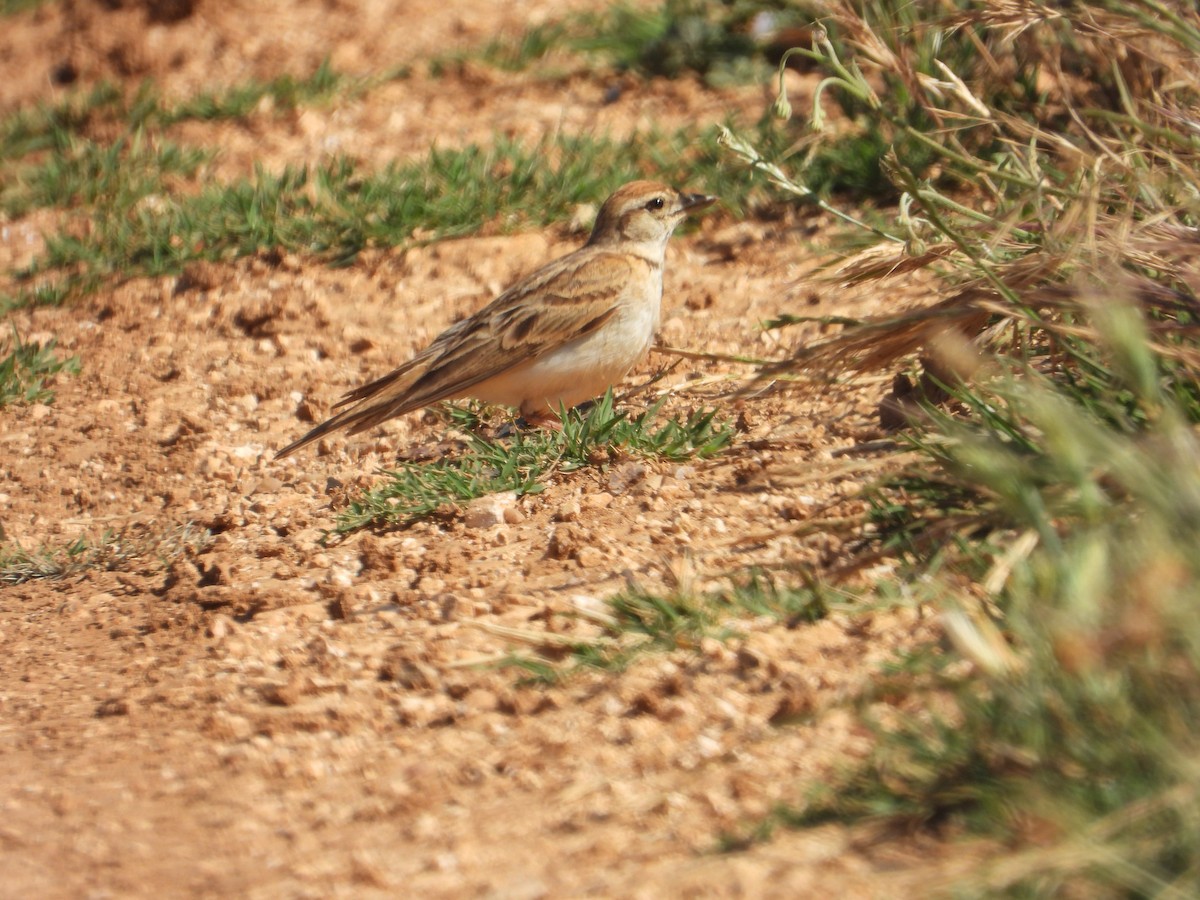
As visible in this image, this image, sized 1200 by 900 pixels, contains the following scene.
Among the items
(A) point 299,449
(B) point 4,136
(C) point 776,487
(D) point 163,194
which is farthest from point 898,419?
(B) point 4,136

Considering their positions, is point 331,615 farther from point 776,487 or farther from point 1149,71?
point 1149,71

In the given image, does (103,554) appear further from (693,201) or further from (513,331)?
(693,201)

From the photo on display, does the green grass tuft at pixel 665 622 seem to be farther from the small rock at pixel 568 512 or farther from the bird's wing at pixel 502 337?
the bird's wing at pixel 502 337

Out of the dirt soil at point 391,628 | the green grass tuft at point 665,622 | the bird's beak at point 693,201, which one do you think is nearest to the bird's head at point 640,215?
the bird's beak at point 693,201

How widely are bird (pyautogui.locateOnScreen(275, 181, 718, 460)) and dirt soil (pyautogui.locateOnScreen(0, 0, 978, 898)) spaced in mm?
255

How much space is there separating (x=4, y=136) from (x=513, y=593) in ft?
19.3

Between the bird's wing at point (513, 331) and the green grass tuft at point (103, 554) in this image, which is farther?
the bird's wing at point (513, 331)

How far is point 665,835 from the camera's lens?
10.2 feet

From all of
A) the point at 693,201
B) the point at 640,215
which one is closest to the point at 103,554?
the point at 640,215

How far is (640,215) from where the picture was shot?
252 inches

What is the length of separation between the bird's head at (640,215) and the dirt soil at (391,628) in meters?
0.39

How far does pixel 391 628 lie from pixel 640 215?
2.72 m

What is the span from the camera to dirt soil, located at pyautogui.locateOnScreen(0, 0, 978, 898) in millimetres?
3205

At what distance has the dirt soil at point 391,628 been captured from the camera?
10.5 feet
